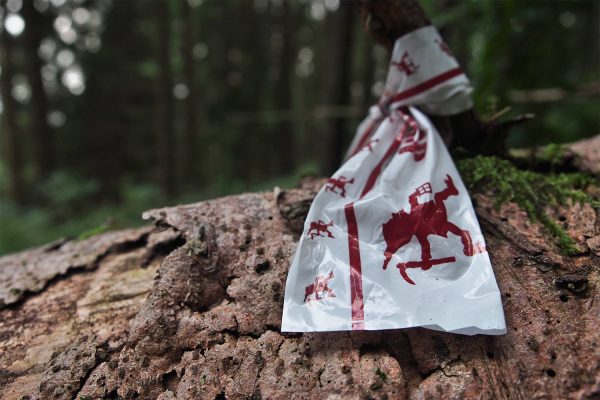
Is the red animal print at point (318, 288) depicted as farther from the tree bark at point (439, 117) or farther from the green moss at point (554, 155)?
the green moss at point (554, 155)

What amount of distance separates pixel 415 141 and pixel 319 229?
0.69 m

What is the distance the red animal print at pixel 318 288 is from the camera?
1.35m

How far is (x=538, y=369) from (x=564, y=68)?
200 inches

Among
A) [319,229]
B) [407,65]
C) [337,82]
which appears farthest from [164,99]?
[319,229]

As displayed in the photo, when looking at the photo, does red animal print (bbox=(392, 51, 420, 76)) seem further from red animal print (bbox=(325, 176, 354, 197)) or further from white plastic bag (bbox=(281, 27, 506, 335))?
red animal print (bbox=(325, 176, 354, 197))

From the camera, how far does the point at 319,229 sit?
153 cm

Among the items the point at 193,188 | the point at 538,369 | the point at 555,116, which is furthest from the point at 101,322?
the point at 193,188

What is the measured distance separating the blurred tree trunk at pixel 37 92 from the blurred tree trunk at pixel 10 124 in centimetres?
79

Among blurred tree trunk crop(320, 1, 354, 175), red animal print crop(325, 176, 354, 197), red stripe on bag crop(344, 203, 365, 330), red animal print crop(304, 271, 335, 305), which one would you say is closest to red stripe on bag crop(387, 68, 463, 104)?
red animal print crop(325, 176, 354, 197)

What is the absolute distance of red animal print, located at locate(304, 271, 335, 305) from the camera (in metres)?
1.35

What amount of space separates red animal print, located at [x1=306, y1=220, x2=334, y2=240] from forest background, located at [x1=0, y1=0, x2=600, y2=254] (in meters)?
0.81

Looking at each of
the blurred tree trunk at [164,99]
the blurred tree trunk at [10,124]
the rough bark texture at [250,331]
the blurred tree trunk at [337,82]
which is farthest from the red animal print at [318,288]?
the blurred tree trunk at [10,124]

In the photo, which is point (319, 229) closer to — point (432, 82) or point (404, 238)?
point (404, 238)

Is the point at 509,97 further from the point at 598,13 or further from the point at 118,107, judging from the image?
the point at 118,107
